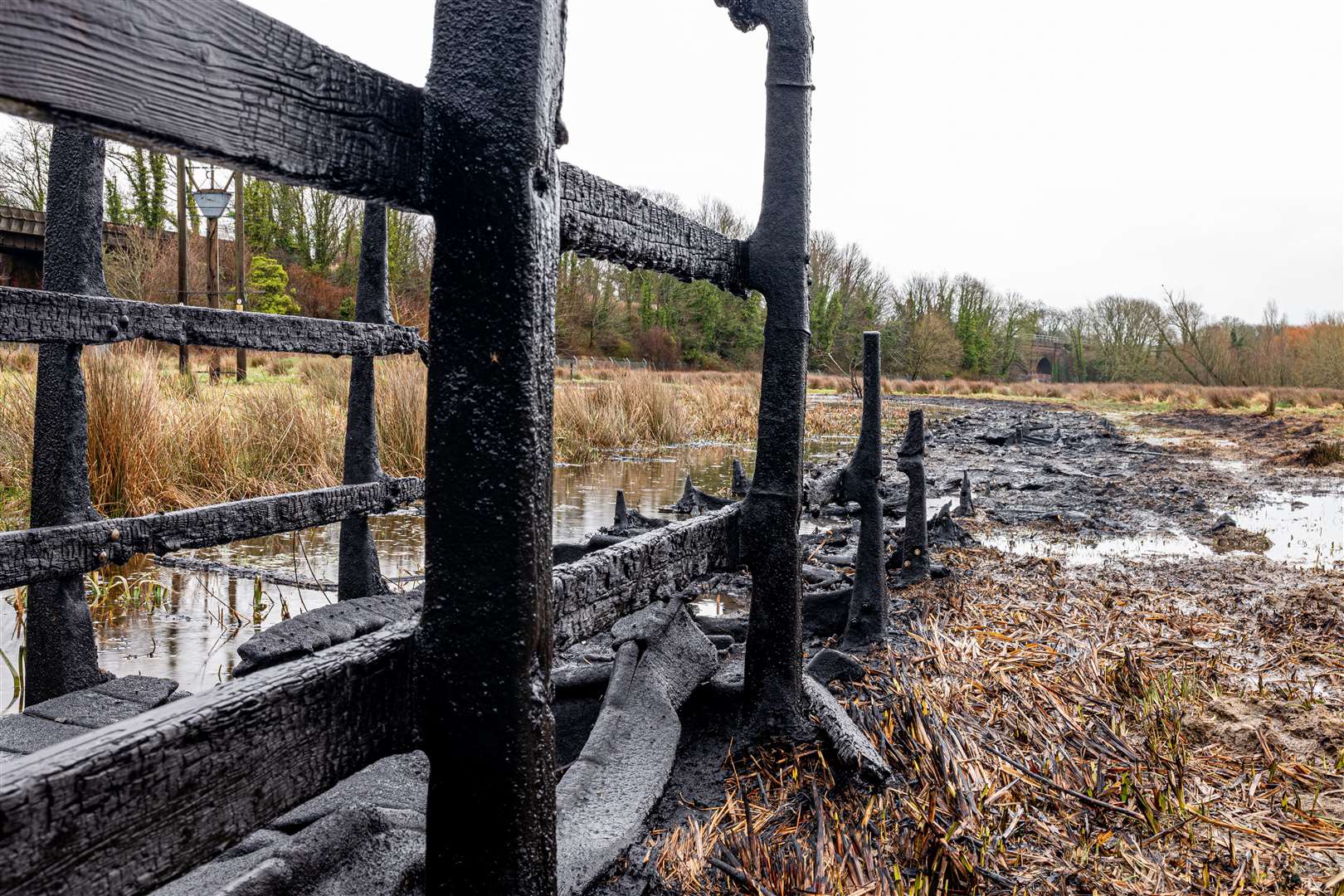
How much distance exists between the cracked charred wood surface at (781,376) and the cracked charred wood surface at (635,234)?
0.18m

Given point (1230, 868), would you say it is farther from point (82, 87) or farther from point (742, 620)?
point (82, 87)

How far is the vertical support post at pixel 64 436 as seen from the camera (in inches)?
131

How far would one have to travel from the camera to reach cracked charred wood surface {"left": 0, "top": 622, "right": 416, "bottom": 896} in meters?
0.89

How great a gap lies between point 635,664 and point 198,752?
1.72m

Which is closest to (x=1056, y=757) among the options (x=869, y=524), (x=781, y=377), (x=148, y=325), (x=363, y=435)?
(x=869, y=524)

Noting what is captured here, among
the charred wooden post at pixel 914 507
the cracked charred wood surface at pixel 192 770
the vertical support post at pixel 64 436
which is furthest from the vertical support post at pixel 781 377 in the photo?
the vertical support post at pixel 64 436

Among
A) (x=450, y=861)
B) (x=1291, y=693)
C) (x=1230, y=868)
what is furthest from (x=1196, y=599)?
(x=450, y=861)

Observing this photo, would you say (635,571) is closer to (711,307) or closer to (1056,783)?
(1056,783)

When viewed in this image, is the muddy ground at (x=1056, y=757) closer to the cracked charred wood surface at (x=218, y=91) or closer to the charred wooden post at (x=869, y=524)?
the charred wooden post at (x=869, y=524)

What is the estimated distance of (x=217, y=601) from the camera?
211 inches

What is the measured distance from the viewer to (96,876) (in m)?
0.95

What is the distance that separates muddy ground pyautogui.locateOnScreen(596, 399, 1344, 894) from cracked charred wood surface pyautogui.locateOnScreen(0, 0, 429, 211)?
1651 millimetres

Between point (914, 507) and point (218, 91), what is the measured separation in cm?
428

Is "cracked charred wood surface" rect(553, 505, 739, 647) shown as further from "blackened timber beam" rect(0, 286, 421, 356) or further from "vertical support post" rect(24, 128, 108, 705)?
"vertical support post" rect(24, 128, 108, 705)
